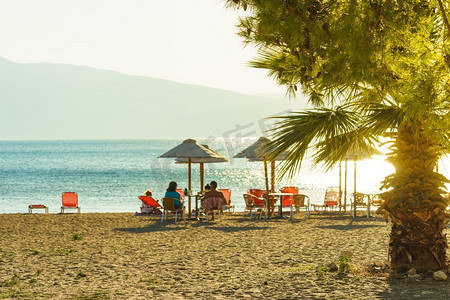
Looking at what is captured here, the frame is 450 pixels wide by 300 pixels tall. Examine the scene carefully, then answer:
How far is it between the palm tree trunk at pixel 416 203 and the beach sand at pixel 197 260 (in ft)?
0.96

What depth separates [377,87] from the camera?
5895 millimetres

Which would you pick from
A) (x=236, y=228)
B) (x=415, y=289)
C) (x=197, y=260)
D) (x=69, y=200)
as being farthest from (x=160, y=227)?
(x=415, y=289)

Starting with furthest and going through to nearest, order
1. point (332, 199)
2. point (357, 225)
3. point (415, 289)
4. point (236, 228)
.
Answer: point (332, 199) → point (357, 225) → point (236, 228) → point (415, 289)

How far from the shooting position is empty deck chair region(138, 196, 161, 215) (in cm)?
1474

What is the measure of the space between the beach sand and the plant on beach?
67 centimetres

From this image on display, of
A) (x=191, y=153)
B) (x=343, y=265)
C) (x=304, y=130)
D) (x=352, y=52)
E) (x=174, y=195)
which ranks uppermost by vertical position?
(x=352, y=52)

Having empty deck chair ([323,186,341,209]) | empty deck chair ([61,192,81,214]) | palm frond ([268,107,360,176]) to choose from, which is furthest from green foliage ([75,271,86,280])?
empty deck chair ([323,186,341,209])

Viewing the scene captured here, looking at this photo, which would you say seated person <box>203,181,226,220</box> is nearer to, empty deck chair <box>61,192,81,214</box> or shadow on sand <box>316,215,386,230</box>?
shadow on sand <box>316,215,386,230</box>

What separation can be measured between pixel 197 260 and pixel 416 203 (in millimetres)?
3227

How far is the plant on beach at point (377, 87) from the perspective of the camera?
5.09 m

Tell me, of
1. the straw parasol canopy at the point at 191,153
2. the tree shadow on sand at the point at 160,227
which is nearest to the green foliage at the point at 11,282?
the tree shadow on sand at the point at 160,227

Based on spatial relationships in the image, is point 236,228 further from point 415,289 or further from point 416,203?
point 415,289

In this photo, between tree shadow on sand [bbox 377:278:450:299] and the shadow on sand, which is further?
the shadow on sand

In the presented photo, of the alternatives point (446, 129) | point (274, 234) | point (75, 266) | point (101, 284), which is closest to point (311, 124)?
point (446, 129)
